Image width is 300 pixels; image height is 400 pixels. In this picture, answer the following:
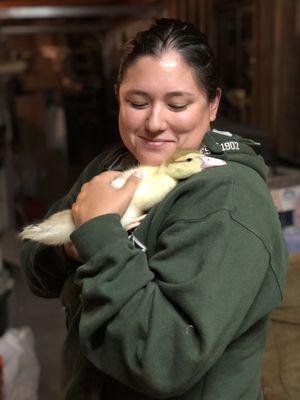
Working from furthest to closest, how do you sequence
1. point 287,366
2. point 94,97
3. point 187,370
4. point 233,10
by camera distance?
point 94,97, point 233,10, point 287,366, point 187,370

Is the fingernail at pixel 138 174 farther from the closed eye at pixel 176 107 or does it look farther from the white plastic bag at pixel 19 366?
the white plastic bag at pixel 19 366

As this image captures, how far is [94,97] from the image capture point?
575 cm

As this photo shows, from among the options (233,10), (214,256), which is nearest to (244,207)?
(214,256)

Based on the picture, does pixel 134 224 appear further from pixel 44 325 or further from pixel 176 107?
pixel 44 325

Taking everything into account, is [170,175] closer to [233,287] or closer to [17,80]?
[233,287]

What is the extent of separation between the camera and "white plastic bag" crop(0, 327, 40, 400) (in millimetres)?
2225

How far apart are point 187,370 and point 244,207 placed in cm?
28

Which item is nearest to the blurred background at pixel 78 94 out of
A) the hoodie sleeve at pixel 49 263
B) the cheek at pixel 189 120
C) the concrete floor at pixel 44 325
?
the concrete floor at pixel 44 325

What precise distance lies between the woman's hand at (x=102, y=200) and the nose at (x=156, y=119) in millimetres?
97

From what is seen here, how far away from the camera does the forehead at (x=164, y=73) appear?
3.07ft

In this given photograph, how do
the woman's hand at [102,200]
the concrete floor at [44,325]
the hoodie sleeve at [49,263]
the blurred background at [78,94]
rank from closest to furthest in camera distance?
1. the woman's hand at [102,200]
2. the hoodie sleeve at [49,263]
3. the concrete floor at [44,325]
4. the blurred background at [78,94]

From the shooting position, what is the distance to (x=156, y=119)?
959 mm

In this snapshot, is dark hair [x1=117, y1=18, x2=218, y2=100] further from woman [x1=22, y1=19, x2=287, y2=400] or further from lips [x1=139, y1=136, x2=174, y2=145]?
lips [x1=139, y1=136, x2=174, y2=145]

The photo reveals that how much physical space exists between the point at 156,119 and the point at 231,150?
0.17 m
